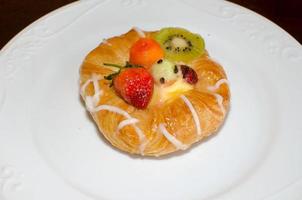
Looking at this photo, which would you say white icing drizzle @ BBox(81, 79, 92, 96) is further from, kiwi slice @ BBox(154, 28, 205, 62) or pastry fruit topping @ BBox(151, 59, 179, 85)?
kiwi slice @ BBox(154, 28, 205, 62)

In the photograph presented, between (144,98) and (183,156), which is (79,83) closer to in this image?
(144,98)

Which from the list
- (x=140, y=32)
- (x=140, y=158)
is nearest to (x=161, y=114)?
(x=140, y=158)

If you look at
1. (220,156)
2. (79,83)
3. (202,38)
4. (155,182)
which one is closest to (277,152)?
(220,156)

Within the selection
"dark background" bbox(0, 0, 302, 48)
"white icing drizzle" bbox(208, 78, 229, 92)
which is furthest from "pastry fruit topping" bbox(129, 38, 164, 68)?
"dark background" bbox(0, 0, 302, 48)

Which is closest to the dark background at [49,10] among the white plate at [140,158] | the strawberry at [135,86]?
the white plate at [140,158]

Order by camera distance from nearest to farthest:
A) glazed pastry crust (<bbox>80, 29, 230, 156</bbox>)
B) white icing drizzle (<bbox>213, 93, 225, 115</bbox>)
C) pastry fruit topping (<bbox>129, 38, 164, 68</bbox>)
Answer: glazed pastry crust (<bbox>80, 29, 230, 156</bbox>)
white icing drizzle (<bbox>213, 93, 225, 115</bbox>)
pastry fruit topping (<bbox>129, 38, 164, 68</bbox>)
